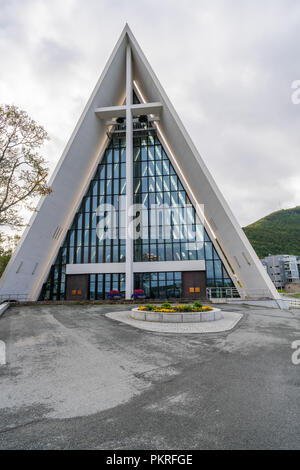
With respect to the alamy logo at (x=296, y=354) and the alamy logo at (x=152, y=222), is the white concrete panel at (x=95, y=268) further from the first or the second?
the alamy logo at (x=296, y=354)

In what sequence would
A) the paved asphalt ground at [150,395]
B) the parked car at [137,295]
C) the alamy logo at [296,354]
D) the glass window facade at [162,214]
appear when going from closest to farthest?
the paved asphalt ground at [150,395] < the alamy logo at [296,354] < the parked car at [137,295] < the glass window facade at [162,214]

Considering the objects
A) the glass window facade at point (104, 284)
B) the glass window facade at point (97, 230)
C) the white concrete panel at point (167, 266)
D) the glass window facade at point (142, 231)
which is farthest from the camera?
the glass window facade at point (97, 230)

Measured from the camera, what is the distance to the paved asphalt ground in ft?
8.45

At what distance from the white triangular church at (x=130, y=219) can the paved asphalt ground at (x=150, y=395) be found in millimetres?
16357

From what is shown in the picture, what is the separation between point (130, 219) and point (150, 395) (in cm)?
2213

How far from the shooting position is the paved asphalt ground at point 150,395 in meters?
2.58

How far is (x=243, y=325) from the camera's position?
984cm

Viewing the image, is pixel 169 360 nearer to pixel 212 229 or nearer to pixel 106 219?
pixel 212 229

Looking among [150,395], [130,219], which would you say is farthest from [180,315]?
[130,219]

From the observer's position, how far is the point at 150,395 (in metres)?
3.65

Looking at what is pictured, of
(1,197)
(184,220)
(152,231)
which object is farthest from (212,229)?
(1,197)

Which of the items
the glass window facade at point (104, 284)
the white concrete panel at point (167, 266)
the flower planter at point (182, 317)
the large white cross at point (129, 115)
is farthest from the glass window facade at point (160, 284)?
the flower planter at point (182, 317)

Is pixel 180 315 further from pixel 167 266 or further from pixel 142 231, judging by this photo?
pixel 142 231
